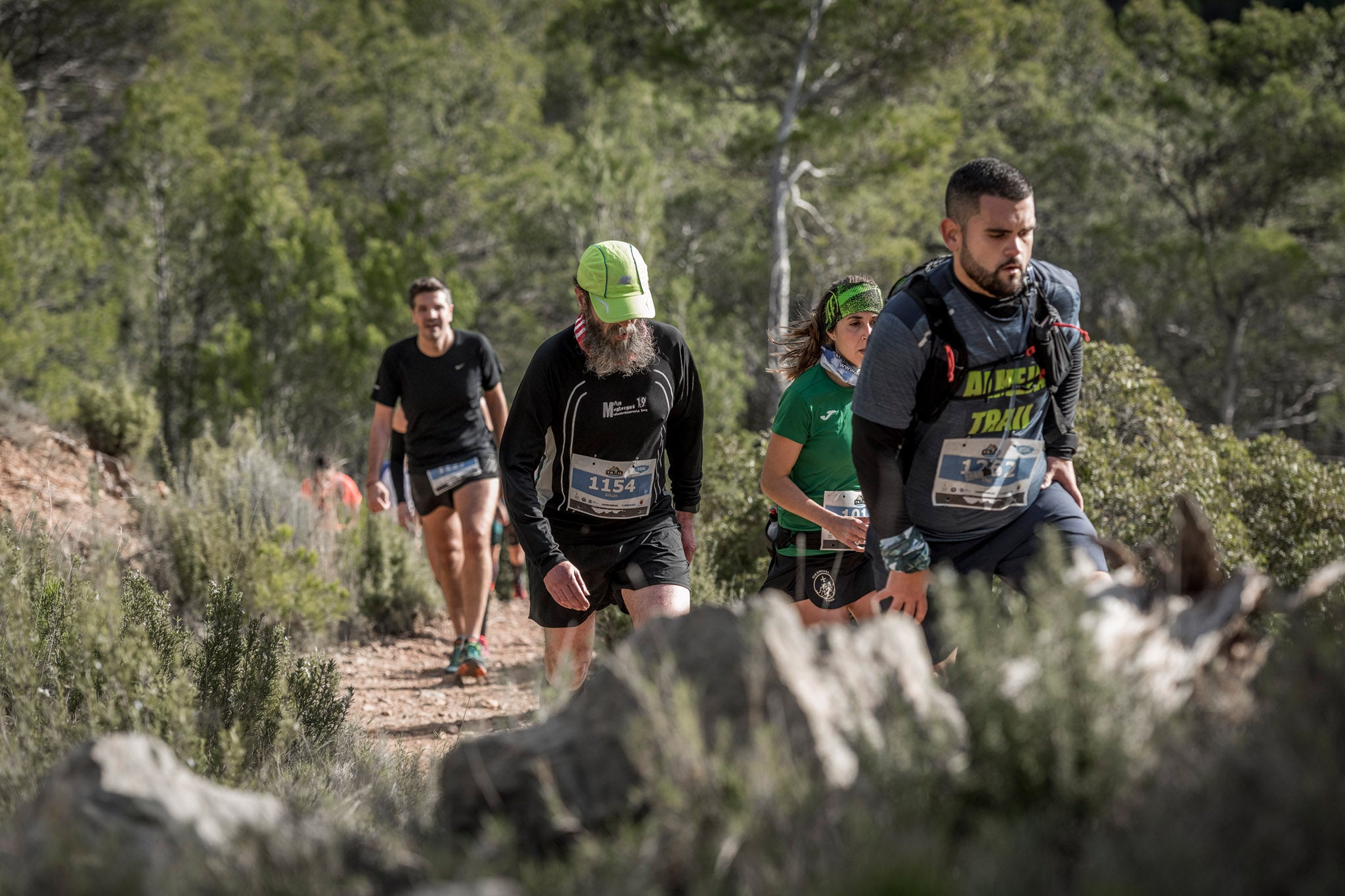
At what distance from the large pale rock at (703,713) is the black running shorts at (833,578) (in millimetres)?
1937

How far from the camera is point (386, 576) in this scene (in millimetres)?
7508

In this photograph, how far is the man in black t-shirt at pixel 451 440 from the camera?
5848 mm

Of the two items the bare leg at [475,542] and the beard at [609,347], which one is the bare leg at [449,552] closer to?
the bare leg at [475,542]

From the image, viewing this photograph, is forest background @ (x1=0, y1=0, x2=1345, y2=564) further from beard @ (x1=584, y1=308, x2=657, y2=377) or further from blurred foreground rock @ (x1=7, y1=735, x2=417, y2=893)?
blurred foreground rock @ (x1=7, y1=735, x2=417, y2=893)

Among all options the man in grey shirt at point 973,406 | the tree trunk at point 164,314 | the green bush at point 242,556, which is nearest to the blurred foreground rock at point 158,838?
the man in grey shirt at point 973,406

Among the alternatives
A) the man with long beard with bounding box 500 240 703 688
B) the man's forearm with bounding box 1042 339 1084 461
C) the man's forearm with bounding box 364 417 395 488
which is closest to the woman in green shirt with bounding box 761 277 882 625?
the man with long beard with bounding box 500 240 703 688

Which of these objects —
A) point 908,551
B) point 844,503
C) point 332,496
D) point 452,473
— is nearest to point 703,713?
point 908,551

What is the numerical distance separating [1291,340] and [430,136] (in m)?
18.1

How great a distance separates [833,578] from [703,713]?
2.15 m

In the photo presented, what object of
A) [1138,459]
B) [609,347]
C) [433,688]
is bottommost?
[433,688]

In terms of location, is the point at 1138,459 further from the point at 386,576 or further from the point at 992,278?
the point at 386,576

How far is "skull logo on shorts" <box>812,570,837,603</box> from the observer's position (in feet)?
13.2

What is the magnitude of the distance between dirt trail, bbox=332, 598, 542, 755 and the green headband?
67.7 inches

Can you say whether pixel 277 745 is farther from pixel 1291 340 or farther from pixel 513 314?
pixel 1291 340
